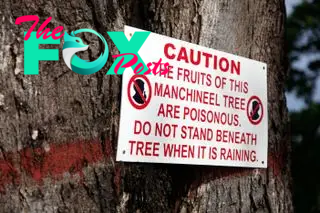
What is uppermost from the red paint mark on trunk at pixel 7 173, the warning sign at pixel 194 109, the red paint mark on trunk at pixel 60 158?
the warning sign at pixel 194 109

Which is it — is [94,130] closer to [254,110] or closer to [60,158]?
[60,158]

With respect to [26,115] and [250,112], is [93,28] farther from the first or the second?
[250,112]

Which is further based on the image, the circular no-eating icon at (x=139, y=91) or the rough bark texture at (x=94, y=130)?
the circular no-eating icon at (x=139, y=91)

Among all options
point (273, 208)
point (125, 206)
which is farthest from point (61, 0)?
point (273, 208)

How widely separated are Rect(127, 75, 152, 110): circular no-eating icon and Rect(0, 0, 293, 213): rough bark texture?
5 cm

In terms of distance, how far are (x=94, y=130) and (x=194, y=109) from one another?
1.34 feet

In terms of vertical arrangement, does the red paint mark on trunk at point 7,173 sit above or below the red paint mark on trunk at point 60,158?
below

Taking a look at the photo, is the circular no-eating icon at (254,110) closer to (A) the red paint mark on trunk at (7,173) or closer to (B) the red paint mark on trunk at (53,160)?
(B) the red paint mark on trunk at (53,160)

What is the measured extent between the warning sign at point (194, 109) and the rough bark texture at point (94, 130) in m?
0.05

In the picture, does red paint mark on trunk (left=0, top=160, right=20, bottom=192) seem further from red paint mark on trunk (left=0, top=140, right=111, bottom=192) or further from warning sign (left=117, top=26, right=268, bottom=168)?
warning sign (left=117, top=26, right=268, bottom=168)

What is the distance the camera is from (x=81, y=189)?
174cm

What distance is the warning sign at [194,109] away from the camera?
73.5 inches

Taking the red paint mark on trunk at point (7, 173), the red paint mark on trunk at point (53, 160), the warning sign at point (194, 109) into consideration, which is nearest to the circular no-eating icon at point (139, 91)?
the warning sign at point (194, 109)

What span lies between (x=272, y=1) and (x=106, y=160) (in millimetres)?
999
